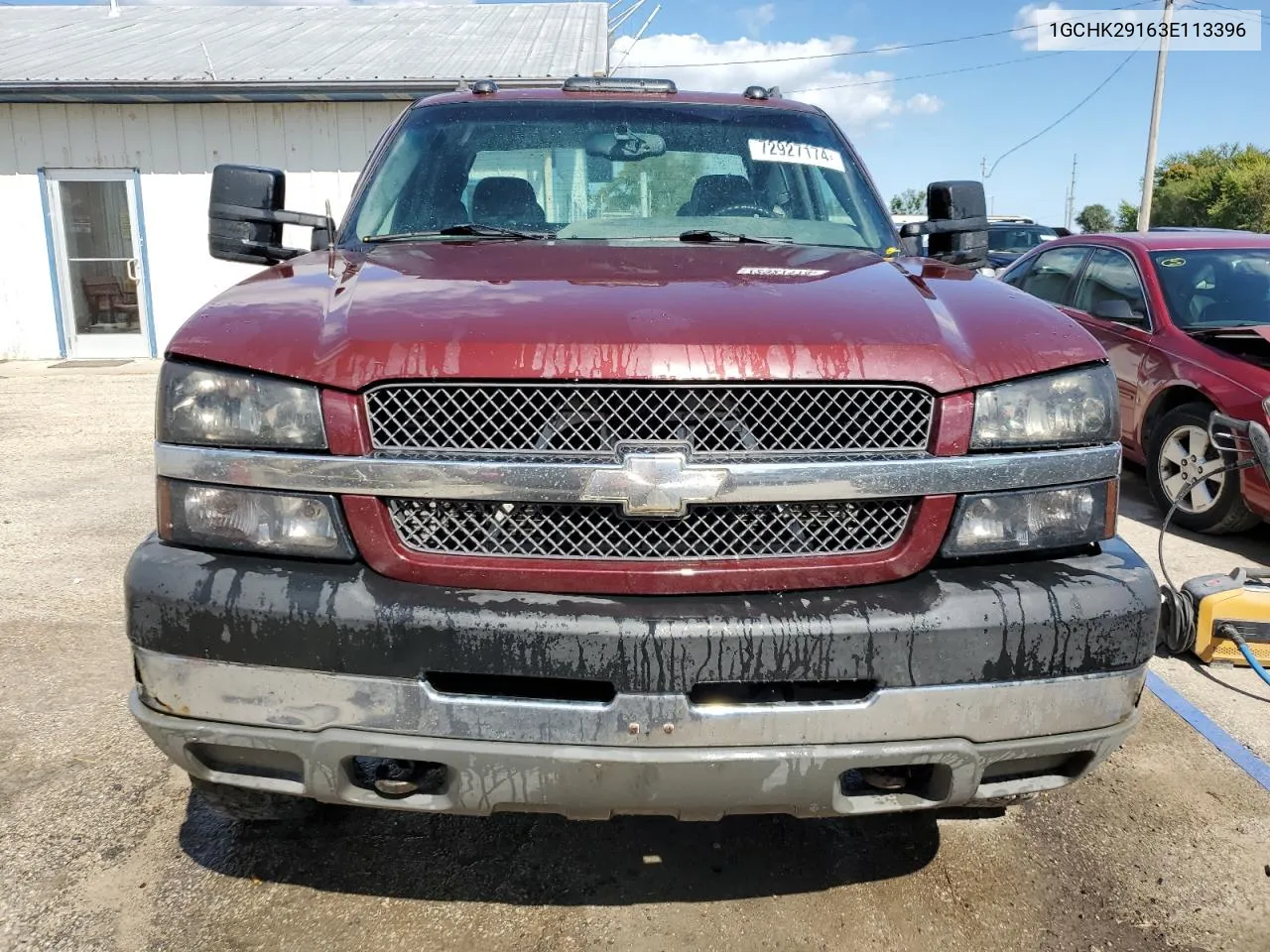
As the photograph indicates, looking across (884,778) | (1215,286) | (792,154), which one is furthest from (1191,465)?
(884,778)

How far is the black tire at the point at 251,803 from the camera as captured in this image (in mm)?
2243

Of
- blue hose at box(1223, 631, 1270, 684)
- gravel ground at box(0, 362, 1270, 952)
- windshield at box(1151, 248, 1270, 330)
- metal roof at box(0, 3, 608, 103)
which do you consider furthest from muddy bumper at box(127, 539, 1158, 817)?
metal roof at box(0, 3, 608, 103)

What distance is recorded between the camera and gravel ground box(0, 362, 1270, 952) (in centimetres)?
235

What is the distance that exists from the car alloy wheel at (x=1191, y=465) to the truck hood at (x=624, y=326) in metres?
3.84

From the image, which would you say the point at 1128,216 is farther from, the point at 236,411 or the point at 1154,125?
the point at 236,411

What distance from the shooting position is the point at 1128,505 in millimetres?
6352

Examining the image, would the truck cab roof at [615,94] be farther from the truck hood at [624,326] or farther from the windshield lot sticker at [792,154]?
the truck hood at [624,326]

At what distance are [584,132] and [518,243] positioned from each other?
81cm

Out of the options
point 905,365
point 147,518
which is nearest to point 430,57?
point 147,518

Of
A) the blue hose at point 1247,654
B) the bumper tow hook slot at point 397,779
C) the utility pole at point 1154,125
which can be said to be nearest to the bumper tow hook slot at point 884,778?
the bumper tow hook slot at point 397,779

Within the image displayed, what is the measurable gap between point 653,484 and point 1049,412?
0.87m

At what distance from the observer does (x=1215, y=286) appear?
20.6 ft

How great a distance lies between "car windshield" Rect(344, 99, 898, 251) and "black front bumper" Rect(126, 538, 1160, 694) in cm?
142

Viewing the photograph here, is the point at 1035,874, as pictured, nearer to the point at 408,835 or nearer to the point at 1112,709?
the point at 1112,709
